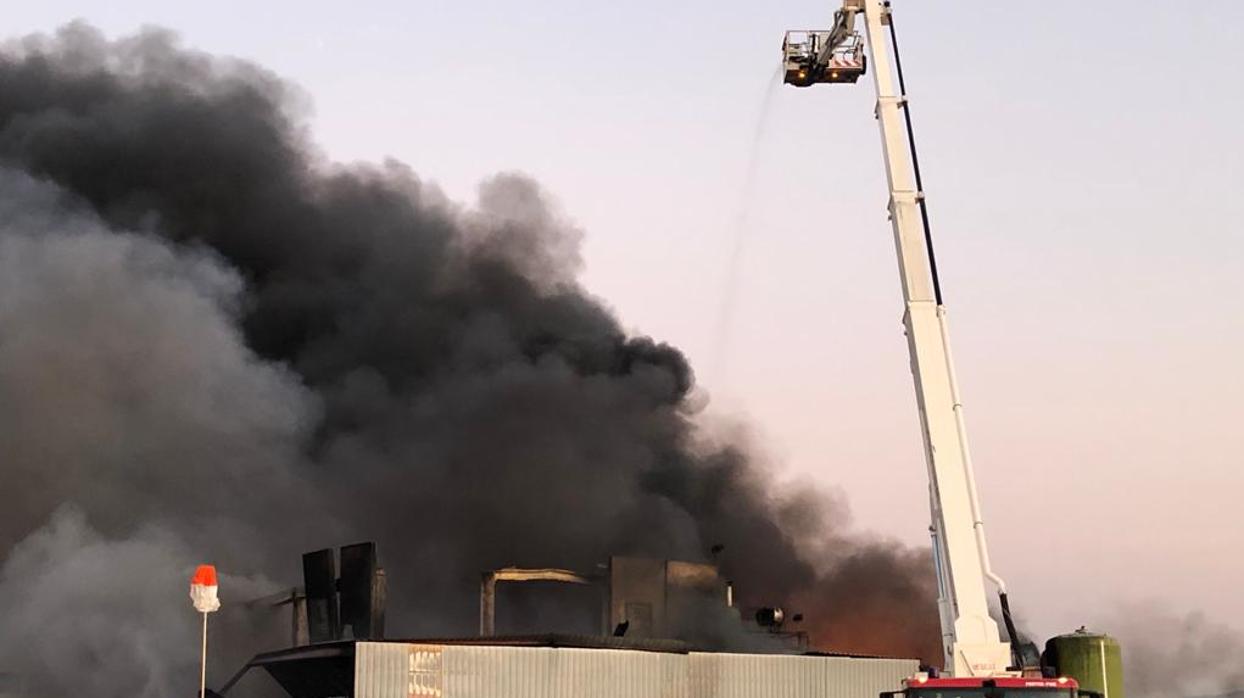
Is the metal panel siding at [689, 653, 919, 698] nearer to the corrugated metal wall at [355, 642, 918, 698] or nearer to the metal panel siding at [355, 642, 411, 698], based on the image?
the corrugated metal wall at [355, 642, 918, 698]

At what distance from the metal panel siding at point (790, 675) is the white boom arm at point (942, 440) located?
33.7 feet

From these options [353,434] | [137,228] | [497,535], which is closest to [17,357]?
[137,228]

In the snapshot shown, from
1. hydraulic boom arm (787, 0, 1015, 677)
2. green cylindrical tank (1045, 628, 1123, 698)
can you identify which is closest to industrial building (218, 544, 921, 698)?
green cylindrical tank (1045, 628, 1123, 698)

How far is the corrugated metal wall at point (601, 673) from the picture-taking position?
31.7 meters

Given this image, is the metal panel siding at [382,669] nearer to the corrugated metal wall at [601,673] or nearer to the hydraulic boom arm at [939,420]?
the corrugated metal wall at [601,673]

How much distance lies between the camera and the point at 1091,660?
106 feet

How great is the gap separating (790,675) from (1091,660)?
7015 millimetres

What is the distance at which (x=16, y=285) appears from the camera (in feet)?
170

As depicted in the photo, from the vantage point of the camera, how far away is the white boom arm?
25281 mm

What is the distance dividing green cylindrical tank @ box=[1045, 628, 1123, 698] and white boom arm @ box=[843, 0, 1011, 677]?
7.50m

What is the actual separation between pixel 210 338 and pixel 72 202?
7.83 metres

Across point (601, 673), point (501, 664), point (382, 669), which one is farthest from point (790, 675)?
point (382, 669)

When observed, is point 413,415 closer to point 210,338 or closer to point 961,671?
point 210,338

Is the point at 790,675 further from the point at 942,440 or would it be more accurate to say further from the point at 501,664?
the point at 942,440
